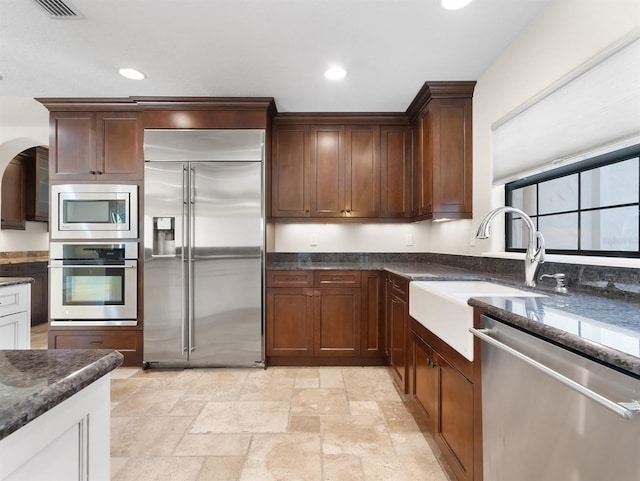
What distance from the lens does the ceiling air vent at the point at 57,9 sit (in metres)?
1.75

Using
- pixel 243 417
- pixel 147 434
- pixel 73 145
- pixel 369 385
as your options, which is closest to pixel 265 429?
pixel 243 417

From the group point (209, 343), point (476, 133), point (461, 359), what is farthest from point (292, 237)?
point (461, 359)

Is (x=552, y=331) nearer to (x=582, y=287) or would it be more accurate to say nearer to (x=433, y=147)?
(x=582, y=287)

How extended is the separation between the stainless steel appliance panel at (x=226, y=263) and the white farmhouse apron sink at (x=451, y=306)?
1.49 metres

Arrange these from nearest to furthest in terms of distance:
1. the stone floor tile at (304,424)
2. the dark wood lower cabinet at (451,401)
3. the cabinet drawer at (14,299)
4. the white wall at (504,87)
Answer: the dark wood lower cabinet at (451,401), the white wall at (504,87), the cabinet drawer at (14,299), the stone floor tile at (304,424)

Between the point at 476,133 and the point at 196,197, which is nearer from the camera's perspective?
Result: the point at 476,133

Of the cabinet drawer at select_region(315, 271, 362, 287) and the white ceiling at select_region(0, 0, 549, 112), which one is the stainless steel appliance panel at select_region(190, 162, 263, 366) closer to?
the cabinet drawer at select_region(315, 271, 362, 287)

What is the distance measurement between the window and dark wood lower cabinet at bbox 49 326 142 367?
3371 mm

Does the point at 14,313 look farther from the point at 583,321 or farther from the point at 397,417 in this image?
the point at 583,321

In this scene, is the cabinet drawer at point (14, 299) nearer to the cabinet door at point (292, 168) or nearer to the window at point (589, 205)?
the cabinet door at point (292, 168)

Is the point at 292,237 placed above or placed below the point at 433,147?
below

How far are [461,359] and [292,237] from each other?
7.87ft

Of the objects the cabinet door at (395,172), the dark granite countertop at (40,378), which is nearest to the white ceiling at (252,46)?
the cabinet door at (395,172)

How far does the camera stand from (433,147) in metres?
2.66
